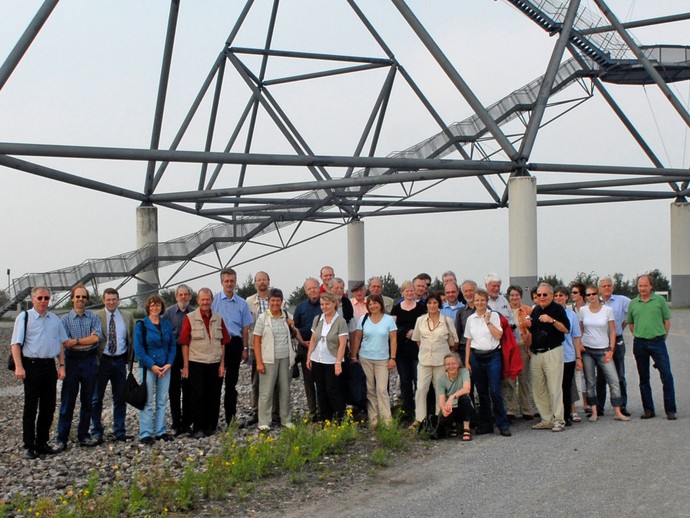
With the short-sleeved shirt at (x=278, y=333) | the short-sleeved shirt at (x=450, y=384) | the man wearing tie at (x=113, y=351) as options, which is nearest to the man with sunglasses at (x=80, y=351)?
the man wearing tie at (x=113, y=351)

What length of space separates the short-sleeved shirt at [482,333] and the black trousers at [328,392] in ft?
6.03

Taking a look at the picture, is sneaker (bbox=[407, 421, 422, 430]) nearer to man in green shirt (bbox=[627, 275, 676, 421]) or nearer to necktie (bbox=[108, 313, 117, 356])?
man in green shirt (bbox=[627, 275, 676, 421])

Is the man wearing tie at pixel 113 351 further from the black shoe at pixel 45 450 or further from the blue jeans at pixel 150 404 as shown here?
the black shoe at pixel 45 450

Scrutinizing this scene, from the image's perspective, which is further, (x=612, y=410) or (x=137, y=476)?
(x=612, y=410)

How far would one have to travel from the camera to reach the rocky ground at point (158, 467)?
356 inches

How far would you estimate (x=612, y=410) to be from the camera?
45.0 feet

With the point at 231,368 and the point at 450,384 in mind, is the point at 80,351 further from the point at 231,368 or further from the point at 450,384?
the point at 450,384

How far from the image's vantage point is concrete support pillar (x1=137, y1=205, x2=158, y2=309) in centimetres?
2830

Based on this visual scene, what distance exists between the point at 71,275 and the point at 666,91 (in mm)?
19918

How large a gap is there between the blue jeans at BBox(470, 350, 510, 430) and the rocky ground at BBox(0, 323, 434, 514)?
110cm

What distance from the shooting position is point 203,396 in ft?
41.1

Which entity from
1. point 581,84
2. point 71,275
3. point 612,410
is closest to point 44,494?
point 612,410

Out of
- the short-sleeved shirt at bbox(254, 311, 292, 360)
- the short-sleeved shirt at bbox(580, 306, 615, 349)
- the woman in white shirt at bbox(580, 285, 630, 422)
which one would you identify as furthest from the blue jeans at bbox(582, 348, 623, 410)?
the short-sleeved shirt at bbox(254, 311, 292, 360)

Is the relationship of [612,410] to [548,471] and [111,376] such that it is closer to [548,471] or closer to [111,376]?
[548,471]
